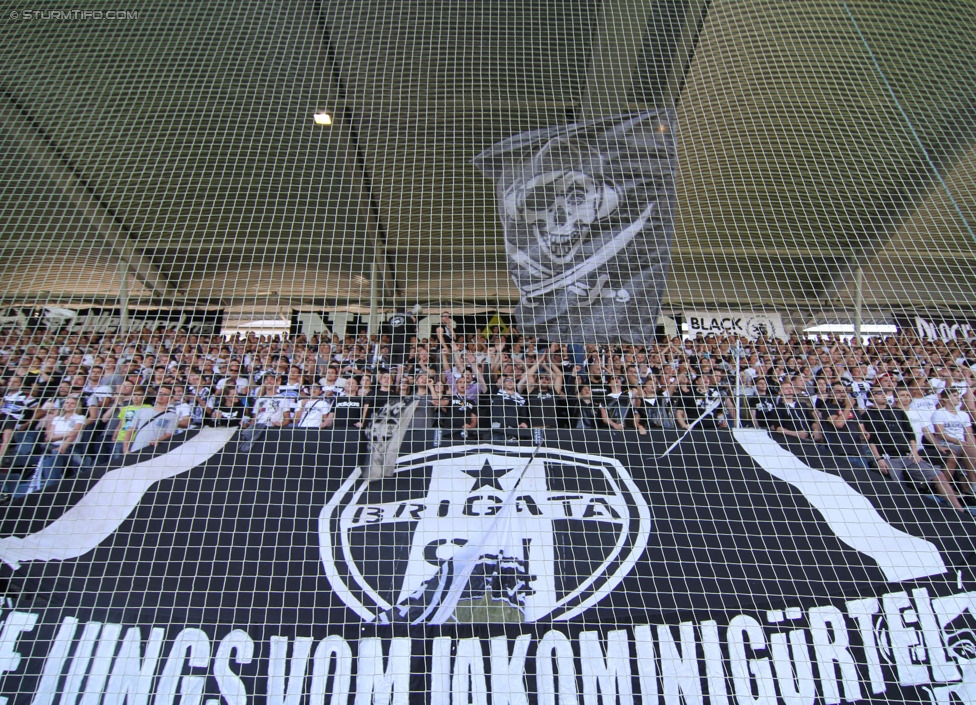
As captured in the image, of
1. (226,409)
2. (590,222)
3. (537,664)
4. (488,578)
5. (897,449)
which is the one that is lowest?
(537,664)

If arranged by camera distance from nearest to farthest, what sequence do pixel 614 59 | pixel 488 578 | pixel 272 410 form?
pixel 488 578 < pixel 272 410 < pixel 614 59

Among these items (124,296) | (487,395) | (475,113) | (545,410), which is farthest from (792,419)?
(124,296)

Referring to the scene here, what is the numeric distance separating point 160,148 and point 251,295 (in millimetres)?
949

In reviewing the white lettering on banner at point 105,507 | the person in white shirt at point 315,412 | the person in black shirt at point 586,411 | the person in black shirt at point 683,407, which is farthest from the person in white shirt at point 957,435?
the white lettering on banner at point 105,507

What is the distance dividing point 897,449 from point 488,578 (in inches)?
73.5

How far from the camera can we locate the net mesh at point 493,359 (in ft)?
6.39

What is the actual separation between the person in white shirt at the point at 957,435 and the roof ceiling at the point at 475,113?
72 centimetres

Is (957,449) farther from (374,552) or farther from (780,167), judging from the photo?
(374,552)

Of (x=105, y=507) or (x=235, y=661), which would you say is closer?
(x=235, y=661)

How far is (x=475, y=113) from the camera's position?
284cm

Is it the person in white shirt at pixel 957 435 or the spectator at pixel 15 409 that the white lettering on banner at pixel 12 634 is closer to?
the spectator at pixel 15 409

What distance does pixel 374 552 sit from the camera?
211 centimetres

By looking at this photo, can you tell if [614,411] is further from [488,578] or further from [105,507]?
[105,507]

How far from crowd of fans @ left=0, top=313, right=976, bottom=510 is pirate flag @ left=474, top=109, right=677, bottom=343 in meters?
0.22
